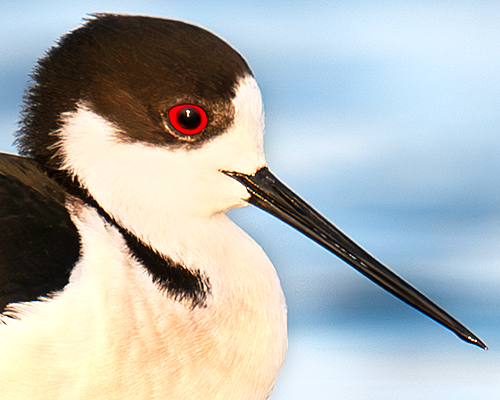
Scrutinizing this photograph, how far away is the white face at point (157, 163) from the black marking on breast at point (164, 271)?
3 cm

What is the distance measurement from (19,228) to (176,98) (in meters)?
0.54

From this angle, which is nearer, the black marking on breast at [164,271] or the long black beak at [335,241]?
the black marking on breast at [164,271]

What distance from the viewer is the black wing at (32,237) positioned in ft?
8.13

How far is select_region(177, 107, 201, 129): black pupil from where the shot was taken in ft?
8.75

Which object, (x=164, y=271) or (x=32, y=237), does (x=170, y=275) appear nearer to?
(x=164, y=271)

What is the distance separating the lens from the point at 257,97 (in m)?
2.76

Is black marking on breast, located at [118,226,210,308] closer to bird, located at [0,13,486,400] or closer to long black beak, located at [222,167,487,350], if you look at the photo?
bird, located at [0,13,486,400]

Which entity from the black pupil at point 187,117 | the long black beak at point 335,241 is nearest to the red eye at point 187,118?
the black pupil at point 187,117

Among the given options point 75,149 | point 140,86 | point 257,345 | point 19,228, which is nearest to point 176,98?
A: point 140,86

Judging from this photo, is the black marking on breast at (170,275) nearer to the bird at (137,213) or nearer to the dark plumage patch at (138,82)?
the bird at (137,213)

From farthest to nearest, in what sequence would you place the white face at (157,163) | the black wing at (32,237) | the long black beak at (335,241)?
the long black beak at (335,241) → the white face at (157,163) → the black wing at (32,237)

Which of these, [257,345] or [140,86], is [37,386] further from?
[140,86]

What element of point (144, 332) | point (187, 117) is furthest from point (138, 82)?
point (144, 332)

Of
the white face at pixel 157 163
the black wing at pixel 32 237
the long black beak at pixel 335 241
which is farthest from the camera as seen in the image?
the long black beak at pixel 335 241
